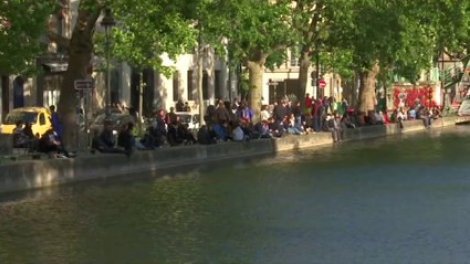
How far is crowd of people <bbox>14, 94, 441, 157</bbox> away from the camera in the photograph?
28.9 metres

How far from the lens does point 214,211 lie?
18859 mm

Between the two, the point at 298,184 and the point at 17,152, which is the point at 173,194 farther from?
the point at 17,152

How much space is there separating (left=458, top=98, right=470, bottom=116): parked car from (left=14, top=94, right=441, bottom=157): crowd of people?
650 inches

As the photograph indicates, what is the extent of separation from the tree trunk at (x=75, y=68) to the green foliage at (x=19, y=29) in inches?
147

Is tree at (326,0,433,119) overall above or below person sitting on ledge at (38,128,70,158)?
above

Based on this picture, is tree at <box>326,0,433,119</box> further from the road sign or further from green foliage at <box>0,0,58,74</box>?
green foliage at <box>0,0,58,74</box>

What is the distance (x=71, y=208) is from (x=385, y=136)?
105ft

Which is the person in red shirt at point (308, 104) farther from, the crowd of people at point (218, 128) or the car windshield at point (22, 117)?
the car windshield at point (22, 117)

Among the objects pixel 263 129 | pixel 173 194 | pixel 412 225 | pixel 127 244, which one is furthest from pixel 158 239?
pixel 263 129

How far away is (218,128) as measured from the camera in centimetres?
3622

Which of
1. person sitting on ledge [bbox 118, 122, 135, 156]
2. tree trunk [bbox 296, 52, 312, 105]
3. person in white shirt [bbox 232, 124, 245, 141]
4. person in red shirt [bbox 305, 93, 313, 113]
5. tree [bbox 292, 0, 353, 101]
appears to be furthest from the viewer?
tree trunk [bbox 296, 52, 312, 105]

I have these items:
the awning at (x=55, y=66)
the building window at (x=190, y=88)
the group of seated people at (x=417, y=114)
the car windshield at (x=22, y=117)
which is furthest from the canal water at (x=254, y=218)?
the building window at (x=190, y=88)

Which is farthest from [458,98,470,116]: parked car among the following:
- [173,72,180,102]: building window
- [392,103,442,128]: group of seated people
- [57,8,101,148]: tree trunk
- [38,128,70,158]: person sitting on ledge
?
[38,128,70,158]: person sitting on ledge

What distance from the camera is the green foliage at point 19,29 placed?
89.7ft
